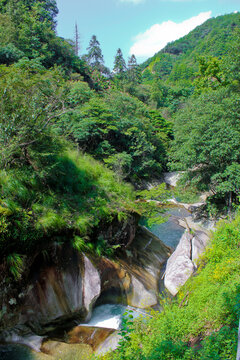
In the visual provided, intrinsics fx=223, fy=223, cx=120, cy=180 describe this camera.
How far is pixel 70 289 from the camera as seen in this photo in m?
6.67

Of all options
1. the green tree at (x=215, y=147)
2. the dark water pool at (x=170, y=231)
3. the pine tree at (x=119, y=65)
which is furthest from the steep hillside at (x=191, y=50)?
the dark water pool at (x=170, y=231)

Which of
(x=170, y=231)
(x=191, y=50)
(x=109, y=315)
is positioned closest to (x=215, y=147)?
(x=170, y=231)

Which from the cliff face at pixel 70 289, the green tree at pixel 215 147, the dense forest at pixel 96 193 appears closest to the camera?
the dense forest at pixel 96 193

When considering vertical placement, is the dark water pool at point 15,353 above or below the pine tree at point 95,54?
below

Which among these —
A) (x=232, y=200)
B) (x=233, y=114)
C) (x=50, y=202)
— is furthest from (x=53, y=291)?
(x=233, y=114)

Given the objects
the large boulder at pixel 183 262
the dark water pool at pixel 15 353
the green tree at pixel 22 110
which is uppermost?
the green tree at pixel 22 110

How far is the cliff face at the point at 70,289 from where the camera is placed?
5992 mm

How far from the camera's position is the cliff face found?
599 cm

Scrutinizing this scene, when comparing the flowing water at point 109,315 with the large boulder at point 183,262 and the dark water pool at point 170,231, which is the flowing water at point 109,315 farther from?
the dark water pool at point 170,231

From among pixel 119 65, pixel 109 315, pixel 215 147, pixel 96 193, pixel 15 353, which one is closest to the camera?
pixel 15 353

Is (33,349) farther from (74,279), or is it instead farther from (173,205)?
(173,205)

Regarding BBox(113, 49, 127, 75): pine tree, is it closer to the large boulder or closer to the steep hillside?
the steep hillside

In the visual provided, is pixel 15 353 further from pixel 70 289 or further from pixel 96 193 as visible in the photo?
pixel 96 193

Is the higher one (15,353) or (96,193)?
(96,193)
